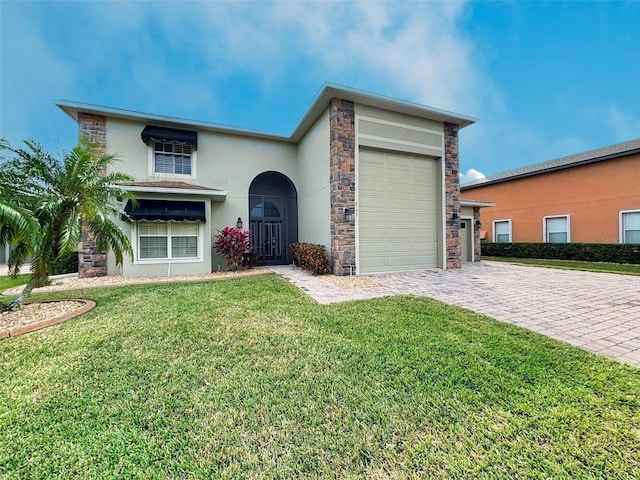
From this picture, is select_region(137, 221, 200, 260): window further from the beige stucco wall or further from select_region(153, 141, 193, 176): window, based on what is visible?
the beige stucco wall

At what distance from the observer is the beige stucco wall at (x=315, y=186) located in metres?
10.1

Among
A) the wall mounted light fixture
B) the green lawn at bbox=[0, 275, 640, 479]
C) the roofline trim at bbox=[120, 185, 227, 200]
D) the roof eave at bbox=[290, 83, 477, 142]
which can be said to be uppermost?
the roof eave at bbox=[290, 83, 477, 142]

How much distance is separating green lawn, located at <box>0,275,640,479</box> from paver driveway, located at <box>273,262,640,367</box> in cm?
81

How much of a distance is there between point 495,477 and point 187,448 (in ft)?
7.12

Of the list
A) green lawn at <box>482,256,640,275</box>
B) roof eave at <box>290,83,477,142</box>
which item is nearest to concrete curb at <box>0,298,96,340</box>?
roof eave at <box>290,83,477,142</box>

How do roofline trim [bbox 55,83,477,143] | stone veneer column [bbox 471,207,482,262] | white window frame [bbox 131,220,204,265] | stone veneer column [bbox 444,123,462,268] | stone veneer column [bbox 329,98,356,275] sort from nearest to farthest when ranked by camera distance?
roofline trim [bbox 55,83,477,143] < stone veneer column [bbox 329,98,356,275] < white window frame [bbox 131,220,204,265] < stone veneer column [bbox 444,123,462,268] < stone veneer column [bbox 471,207,482,262]

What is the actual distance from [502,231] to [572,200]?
424 centimetres

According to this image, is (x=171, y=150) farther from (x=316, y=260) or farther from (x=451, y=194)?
(x=451, y=194)

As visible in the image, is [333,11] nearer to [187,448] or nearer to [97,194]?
[97,194]

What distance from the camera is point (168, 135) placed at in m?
10.6

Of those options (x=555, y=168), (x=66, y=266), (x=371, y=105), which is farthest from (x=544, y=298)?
(x=66, y=266)

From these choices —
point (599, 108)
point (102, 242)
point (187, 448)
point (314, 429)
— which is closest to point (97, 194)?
point (102, 242)

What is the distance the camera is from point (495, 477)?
5.67 feet

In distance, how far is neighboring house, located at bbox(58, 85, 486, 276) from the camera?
31.6 ft
